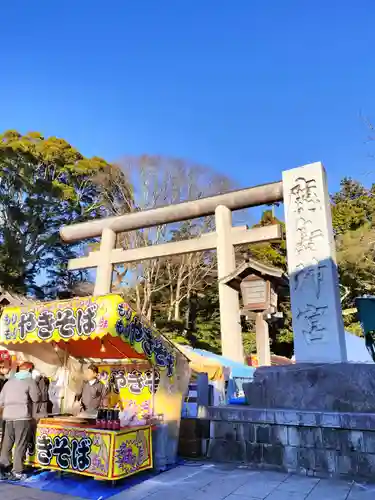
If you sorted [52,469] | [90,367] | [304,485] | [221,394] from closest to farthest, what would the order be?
[304,485] → [52,469] → [90,367] → [221,394]

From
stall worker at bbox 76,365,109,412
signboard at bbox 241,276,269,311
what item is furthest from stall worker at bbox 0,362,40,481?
signboard at bbox 241,276,269,311

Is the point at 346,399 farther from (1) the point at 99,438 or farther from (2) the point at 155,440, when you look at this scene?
(1) the point at 99,438

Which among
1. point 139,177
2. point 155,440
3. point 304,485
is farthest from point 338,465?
point 139,177

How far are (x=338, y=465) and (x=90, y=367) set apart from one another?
4.12 meters

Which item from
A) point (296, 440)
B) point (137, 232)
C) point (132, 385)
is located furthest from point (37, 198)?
point (296, 440)

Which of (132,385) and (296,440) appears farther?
(132,385)

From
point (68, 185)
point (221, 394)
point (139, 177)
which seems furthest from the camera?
point (68, 185)

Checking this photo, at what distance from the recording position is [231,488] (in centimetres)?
429

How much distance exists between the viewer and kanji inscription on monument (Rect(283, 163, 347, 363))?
6309 millimetres

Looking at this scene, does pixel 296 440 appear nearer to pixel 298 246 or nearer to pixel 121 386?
pixel 121 386

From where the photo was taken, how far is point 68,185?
23.2 m

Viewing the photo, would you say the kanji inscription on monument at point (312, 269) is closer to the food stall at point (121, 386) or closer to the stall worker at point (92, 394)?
the food stall at point (121, 386)

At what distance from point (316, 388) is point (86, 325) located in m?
3.60

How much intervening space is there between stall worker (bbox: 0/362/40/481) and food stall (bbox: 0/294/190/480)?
195mm
